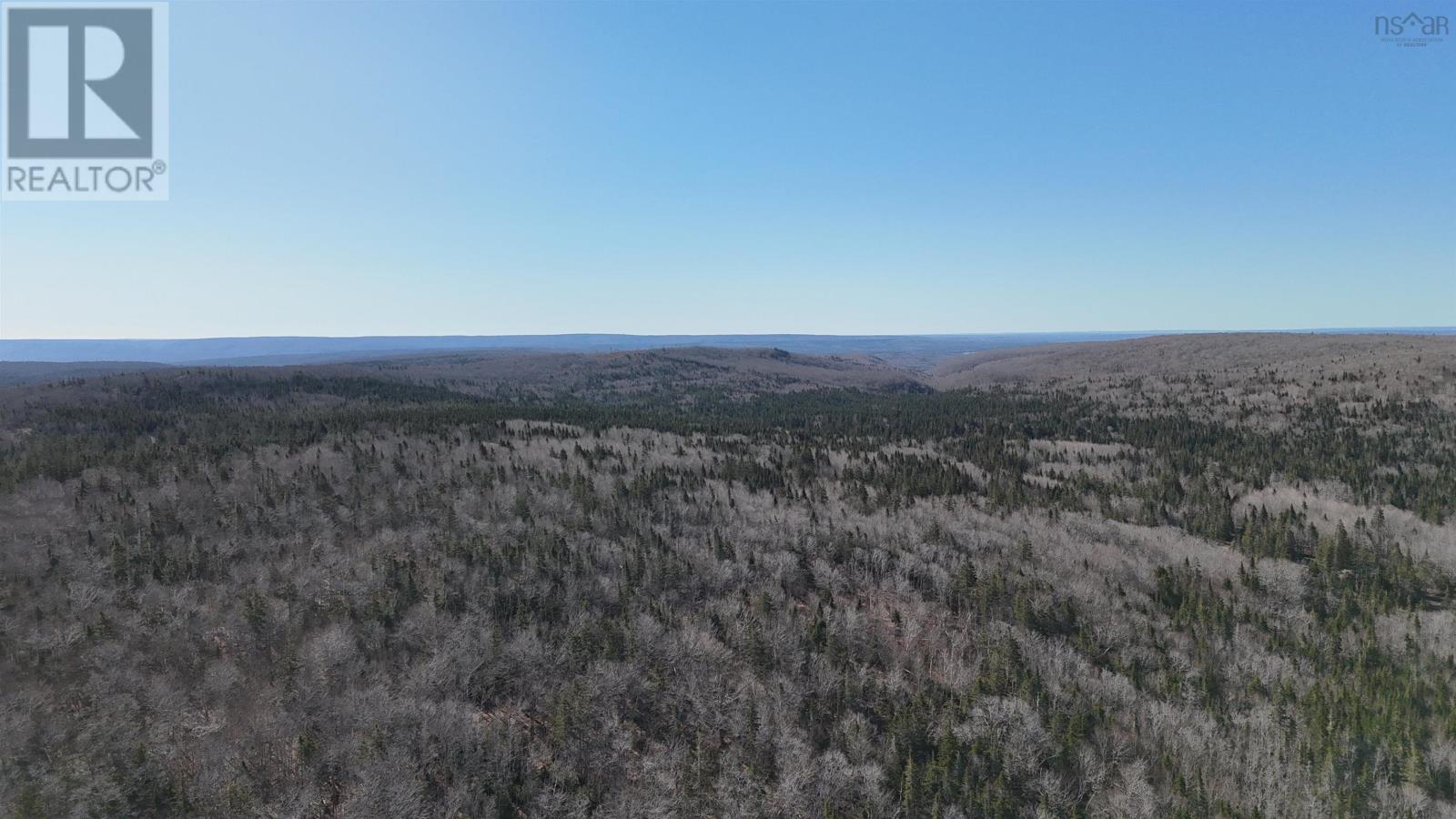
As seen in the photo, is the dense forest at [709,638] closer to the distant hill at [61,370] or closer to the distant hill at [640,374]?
the distant hill at [640,374]

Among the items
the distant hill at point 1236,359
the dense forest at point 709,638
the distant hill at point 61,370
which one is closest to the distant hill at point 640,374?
the distant hill at point 1236,359

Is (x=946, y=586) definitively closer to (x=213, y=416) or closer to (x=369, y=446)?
(x=369, y=446)

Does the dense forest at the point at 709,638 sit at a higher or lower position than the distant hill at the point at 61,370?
lower

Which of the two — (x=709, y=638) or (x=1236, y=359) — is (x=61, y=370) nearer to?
(x=709, y=638)

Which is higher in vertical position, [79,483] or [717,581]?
[79,483]

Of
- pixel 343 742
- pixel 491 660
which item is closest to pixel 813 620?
pixel 491 660

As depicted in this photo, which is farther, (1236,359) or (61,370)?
(61,370)

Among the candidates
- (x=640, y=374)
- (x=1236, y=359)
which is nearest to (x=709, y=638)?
(x=640, y=374)

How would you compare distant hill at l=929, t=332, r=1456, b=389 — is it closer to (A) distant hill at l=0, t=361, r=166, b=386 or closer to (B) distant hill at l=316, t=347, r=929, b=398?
(B) distant hill at l=316, t=347, r=929, b=398
